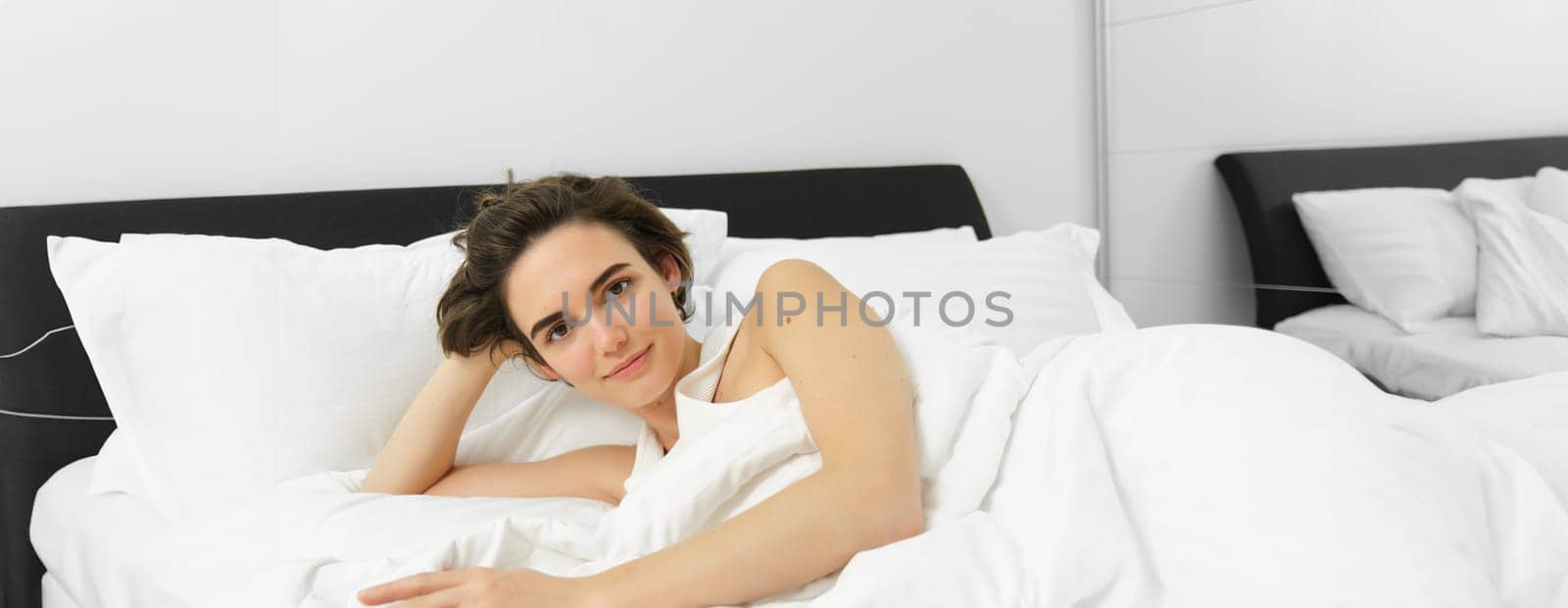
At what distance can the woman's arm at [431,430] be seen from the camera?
62.5 inches

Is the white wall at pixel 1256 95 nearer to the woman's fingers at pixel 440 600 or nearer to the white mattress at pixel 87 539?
the woman's fingers at pixel 440 600

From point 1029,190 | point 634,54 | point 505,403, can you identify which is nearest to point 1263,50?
point 1029,190

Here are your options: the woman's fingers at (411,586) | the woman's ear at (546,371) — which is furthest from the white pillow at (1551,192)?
the woman's fingers at (411,586)

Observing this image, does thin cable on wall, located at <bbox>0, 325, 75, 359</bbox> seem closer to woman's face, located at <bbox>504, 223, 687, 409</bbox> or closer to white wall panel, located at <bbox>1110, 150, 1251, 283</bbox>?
woman's face, located at <bbox>504, 223, 687, 409</bbox>

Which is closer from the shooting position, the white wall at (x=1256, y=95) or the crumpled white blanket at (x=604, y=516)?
the crumpled white blanket at (x=604, y=516)

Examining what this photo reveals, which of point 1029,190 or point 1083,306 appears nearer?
point 1083,306

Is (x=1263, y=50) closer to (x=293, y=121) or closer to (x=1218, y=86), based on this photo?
(x=1218, y=86)

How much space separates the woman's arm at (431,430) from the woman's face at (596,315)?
7.0 inches

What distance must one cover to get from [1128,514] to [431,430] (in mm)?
905

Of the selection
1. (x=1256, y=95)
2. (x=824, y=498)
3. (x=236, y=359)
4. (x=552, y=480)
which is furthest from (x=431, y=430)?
(x=1256, y=95)

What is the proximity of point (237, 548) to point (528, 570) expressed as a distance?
44 cm

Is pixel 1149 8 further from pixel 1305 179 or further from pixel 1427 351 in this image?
pixel 1427 351

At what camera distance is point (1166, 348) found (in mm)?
1298

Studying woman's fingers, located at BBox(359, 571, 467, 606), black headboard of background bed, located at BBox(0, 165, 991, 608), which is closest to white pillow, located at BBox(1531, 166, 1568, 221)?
black headboard of background bed, located at BBox(0, 165, 991, 608)
